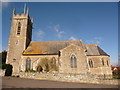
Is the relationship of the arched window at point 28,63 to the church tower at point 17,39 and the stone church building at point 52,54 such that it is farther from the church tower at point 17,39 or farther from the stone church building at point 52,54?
the church tower at point 17,39

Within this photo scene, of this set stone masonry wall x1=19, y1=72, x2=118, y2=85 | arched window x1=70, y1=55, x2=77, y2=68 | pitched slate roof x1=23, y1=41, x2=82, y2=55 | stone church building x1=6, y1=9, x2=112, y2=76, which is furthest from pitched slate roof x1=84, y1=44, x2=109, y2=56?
stone masonry wall x1=19, y1=72, x2=118, y2=85

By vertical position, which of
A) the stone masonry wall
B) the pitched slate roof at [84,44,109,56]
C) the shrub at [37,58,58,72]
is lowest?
the stone masonry wall

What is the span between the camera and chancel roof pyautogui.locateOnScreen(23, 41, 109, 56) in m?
29.3

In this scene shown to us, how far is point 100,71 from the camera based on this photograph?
26.1 metres

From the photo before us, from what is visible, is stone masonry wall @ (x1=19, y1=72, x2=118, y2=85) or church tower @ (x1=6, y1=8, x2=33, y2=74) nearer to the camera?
stone masonry wall @ (x1=19, y1=72, x2=118, y2=85)

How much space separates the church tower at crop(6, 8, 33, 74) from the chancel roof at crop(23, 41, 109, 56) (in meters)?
2.10

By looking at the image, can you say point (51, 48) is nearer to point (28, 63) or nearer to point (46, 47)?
point (46, 47)

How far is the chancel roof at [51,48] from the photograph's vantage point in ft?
96.1

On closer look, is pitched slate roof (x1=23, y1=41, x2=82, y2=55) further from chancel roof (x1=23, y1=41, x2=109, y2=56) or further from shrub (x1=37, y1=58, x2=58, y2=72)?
shrub (x1=37, y1=58, x2=58, y2=72)

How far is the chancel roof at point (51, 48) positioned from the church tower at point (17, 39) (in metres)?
2.10

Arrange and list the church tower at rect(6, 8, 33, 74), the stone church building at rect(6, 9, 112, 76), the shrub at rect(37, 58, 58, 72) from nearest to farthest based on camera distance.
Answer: the stone church building at rect(6, 9, 112, 76)
the shrub at rect(37, 58, 58, 72)
the church tower at rect(6, 8, 33, 74)

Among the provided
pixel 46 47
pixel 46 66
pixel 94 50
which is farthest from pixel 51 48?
pixel 94 50

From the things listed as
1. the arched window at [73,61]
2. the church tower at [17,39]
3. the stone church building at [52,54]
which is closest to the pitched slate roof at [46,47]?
the stone church building at [52,54]

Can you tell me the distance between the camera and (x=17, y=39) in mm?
31922
